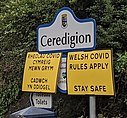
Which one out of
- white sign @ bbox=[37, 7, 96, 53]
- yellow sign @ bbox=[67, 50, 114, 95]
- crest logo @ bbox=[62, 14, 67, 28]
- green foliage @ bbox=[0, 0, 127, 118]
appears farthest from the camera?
green foliage @ bbox=[0, 0, 127, 118]

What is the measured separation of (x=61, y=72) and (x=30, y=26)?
3479mm

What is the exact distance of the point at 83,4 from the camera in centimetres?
581

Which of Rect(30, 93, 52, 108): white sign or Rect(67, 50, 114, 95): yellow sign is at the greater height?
Rect(67, 50, 114, 95): yellow sign

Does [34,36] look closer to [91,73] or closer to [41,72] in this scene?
[41,72]

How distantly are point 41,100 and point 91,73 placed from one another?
75 centimetres

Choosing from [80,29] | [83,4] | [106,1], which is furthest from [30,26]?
[80,29]

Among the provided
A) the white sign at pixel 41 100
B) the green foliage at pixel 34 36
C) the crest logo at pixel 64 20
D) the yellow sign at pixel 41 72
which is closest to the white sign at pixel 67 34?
the crest logo at pixel 64 20

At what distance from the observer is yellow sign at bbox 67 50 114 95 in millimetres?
2863

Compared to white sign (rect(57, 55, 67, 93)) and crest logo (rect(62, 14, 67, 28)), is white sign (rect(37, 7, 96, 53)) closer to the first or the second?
crest logo (rect(62, 14, 67, 28))

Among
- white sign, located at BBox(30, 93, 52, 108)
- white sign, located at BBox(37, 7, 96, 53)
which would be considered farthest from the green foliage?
white sign, located at BBox(37, 7, 96, 53)

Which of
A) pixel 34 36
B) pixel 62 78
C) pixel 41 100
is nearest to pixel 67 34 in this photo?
pixel 62 78

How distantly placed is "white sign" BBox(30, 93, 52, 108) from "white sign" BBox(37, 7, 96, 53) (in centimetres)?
44

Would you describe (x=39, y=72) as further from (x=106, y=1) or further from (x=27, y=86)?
(x=106, y=1)

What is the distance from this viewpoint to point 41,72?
349 cm
